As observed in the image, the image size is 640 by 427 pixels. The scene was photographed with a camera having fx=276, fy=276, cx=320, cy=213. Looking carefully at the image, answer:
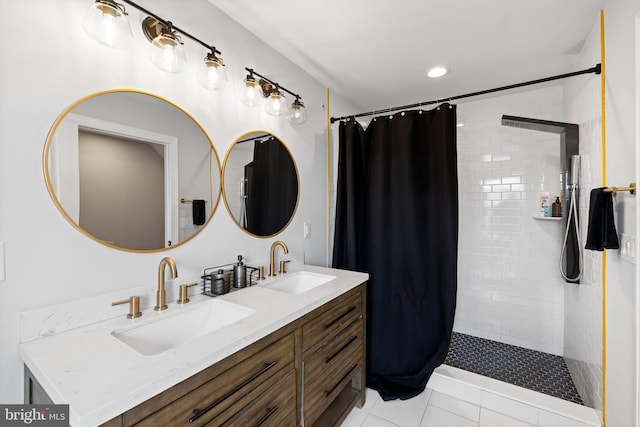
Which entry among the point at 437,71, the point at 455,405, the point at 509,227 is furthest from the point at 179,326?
the point at 509,227

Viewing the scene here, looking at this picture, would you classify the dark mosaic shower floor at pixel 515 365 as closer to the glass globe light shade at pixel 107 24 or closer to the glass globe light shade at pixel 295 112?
the glass globe light shade at pixel 295 112

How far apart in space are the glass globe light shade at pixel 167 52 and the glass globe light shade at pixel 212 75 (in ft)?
0.55

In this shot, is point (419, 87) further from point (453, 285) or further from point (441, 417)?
point (441, 417)

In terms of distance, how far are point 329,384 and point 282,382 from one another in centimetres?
44

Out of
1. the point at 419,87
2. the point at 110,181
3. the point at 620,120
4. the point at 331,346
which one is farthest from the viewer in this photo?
the point at 419,87

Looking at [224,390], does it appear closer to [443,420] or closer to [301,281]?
[301,281]

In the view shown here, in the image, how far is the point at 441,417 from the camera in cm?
182

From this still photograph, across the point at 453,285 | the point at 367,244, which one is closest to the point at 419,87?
the point at 367,244

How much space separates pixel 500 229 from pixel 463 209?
1.29 ft

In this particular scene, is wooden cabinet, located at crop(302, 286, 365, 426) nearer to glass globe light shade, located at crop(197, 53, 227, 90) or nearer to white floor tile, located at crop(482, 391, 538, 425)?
white floor tile, located at crop(482, 391, 538, 425)

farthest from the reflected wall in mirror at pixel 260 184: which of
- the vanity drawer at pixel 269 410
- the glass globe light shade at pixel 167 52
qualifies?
the vanity drawer at pixel 269 410

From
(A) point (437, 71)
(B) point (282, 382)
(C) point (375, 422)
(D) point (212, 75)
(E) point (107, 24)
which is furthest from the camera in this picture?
(A) point (437, 71)

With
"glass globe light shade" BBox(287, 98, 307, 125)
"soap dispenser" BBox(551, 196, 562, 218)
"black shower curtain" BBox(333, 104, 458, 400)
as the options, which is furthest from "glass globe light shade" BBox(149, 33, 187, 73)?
"soap dispenser" BBox(551, 196, 562, 218)

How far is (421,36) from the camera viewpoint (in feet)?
5.95
